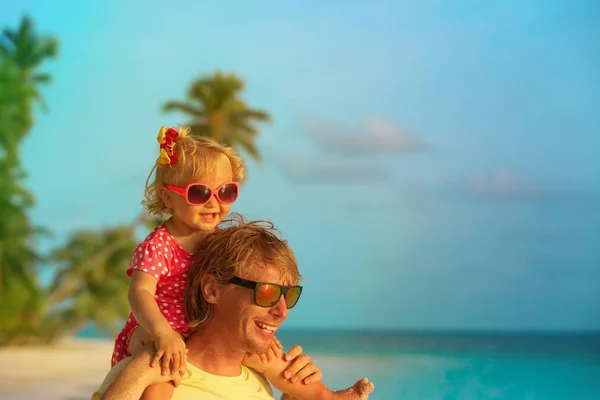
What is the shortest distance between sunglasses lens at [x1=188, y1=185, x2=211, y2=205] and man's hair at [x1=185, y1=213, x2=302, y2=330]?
14 cm

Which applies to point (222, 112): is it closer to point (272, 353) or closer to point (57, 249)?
point (57, 249)

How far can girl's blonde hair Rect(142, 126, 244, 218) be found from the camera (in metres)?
3.37

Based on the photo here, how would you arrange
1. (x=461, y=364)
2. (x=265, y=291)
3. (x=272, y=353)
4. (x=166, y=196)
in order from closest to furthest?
(x=265, y=291), (x=166, y=196), (x=272, y=353), (x=461, y=364)

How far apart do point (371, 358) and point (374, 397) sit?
17622mm

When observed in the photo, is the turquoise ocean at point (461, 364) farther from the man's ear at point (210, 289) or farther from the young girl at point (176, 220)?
the man's ear at point (210, 289)

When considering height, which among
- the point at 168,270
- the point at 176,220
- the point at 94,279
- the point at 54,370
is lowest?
the point at 168,270

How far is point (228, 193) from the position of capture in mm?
3391

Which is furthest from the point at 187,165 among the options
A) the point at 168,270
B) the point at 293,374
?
the point at 293,374

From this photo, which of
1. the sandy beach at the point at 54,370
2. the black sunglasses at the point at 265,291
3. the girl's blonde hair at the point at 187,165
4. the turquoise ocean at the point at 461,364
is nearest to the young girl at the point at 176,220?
the girl's blonde hair at the point at 187,165

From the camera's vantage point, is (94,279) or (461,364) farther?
(461,364)

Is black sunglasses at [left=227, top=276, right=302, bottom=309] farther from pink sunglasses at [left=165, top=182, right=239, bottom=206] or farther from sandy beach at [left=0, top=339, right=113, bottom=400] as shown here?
sandy beach at [left=0, top=339, right=113, bottom=400]

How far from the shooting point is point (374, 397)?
23125mm

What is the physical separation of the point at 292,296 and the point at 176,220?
0.50 m

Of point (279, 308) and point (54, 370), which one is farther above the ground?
point (54, 370)
